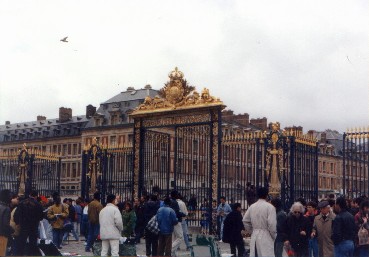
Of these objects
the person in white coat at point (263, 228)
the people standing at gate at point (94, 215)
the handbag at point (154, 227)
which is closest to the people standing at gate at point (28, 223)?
the handbag at point (154, 227)

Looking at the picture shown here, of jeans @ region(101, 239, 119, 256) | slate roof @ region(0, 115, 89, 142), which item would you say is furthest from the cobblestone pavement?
slate roof @ region(0, 115, 89, 142)

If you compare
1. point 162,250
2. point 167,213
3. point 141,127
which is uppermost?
point 141,127

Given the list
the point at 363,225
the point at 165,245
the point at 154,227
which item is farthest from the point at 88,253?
the point at 363,225

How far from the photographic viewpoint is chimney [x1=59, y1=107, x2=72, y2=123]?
6838cm

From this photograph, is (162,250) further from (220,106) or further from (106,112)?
(106,112)

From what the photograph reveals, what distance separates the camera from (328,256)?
11039 mm

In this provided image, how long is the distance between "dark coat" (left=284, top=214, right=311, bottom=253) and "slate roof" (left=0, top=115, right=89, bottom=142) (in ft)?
177

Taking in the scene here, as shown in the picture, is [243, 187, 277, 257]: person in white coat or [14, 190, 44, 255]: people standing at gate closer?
[243, 187, 277, 257]: person in white coat

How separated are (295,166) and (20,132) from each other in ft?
182

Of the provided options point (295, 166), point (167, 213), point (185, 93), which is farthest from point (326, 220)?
point (185, 93)

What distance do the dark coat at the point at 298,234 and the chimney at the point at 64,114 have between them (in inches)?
2311

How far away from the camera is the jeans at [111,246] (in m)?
12.7

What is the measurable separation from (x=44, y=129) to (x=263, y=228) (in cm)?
6099

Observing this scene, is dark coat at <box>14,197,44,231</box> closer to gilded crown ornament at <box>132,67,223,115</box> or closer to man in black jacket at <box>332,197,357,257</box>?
man in black jacket at <box>332,197,357,257</box>
